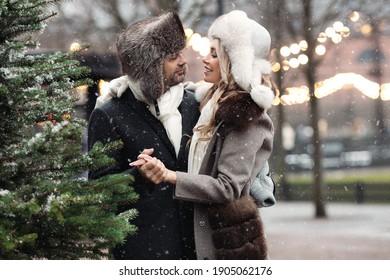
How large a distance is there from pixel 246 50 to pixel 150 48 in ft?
1.50

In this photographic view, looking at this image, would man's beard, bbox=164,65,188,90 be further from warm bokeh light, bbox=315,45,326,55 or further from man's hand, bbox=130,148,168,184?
warm bokeh light, bbox=315,45,326,55

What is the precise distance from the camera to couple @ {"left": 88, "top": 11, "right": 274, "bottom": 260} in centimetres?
343

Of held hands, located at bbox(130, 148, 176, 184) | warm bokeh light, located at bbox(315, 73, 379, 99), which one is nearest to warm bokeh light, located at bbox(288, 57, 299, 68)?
warm bokeh light, located at bbox(315, 73, 379, 99)

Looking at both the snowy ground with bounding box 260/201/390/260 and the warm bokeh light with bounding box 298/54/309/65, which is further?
the warm bokeh light with bounding box 298/54/309/65

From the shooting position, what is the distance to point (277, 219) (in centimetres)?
1552

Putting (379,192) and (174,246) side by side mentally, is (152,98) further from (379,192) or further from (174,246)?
(379,192)

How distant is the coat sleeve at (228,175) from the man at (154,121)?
247mm

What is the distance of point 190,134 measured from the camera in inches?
145

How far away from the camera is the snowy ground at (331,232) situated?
35.2 ft

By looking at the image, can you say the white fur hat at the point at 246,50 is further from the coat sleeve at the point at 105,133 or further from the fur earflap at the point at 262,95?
the coat sleeve at the point at 105,133

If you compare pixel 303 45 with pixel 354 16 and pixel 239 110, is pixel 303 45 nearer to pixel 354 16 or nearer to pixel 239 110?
pixel 354 16

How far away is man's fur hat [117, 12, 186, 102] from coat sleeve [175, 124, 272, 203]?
439mm

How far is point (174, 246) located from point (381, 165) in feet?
63.1

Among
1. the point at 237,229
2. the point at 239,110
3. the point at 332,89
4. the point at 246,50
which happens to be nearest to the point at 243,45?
the point at 246,50
